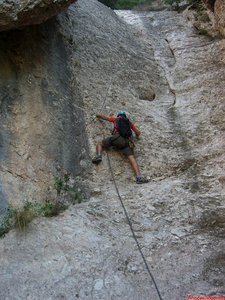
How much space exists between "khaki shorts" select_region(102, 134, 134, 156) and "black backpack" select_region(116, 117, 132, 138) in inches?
4.2

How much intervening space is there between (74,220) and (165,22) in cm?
1269

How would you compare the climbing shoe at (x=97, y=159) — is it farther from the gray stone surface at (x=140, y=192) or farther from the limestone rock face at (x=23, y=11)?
the limestone rock face at (x=23, y=11)

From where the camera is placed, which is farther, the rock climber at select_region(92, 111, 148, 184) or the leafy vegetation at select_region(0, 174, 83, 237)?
the rock climber at select_region(92, 111, 148, 184)

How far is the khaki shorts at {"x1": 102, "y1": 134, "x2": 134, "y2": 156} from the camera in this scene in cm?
947

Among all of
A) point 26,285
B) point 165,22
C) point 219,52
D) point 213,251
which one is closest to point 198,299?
point 213,251

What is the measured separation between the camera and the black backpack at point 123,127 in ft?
31.0

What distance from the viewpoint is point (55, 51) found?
415 inches

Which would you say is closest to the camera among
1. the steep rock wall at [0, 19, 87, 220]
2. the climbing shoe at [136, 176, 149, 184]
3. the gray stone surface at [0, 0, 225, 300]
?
the gray stone surface at [0, 0, 225, 300]

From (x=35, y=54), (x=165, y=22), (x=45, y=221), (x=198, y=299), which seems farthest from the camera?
(x=165, y=22)

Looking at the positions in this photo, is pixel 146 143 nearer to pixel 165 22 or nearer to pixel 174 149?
pixel 174 149

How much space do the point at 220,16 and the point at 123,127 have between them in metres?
7.27

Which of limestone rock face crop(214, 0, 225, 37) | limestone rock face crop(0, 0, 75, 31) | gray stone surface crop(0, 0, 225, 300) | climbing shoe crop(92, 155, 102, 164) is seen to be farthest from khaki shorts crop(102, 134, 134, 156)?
limestone rock face crop(214, 0, 225, 37)

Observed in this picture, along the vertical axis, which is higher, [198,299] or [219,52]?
[219,52]

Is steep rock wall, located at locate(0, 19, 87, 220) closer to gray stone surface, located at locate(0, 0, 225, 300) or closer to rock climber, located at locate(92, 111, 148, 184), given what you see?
gray stone surface, located at locate(0, 0, 225, 300)
